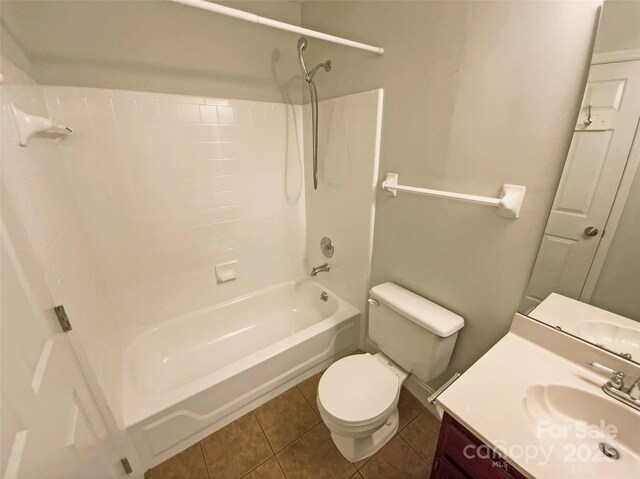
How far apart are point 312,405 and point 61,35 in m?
2.32

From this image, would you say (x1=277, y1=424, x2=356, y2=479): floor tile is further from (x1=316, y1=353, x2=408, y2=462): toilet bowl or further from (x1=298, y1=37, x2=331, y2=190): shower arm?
(x1=298, y1=37, x2=331, y2=190): shower arm

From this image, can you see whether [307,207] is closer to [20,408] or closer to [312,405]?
[312,405]

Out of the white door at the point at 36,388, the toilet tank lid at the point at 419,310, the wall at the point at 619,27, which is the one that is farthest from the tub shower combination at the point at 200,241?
the wall at the point at 619,27

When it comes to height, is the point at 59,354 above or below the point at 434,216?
below

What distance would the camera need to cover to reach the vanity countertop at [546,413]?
646 mm

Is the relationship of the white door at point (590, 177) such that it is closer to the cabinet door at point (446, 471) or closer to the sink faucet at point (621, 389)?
the sink faucet at point (621, 389)

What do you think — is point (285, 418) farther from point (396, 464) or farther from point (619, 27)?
point (619, 27)

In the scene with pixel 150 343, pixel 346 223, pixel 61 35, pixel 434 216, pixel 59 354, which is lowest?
pixel 150 343

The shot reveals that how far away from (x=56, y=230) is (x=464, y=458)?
161 centimetres

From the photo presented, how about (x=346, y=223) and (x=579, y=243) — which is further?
(x=346, y=223)

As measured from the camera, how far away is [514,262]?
1019 mm

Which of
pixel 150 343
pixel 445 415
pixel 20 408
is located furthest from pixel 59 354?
pixel 445 415

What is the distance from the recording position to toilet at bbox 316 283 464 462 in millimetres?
1154

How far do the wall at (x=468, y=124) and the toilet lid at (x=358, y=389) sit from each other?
0.40 meters
